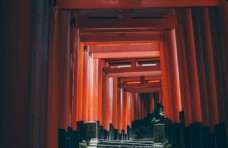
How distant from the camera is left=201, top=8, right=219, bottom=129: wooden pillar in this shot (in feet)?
30.3

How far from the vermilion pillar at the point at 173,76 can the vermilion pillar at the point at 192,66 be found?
8.75 feet

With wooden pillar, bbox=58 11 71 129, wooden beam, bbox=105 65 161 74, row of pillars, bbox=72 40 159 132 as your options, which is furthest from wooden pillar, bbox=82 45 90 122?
wooden beam, bbox=105 65 161 74

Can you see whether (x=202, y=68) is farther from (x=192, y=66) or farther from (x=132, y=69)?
(x=132, y=69)

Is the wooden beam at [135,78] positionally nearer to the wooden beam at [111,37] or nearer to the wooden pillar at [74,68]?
the wooden beam at [111,37]

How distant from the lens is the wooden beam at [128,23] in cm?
1152

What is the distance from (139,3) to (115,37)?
15.9 feet

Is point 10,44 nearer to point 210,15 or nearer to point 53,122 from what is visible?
point 53,122

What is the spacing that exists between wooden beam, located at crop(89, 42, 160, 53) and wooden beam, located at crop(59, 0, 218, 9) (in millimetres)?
6350

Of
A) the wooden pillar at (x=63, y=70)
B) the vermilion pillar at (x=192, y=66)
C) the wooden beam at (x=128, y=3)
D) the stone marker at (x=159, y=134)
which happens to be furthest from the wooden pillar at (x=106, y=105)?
the wooden beam at (x=128, y=3)

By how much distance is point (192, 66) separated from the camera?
32.4 feet

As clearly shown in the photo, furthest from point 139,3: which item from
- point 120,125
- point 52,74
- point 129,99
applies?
point 129,99

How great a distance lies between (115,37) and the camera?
13.9 m

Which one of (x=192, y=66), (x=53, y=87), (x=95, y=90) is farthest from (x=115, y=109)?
(x=53, y=87)

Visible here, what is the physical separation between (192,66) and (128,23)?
2.77 metres
